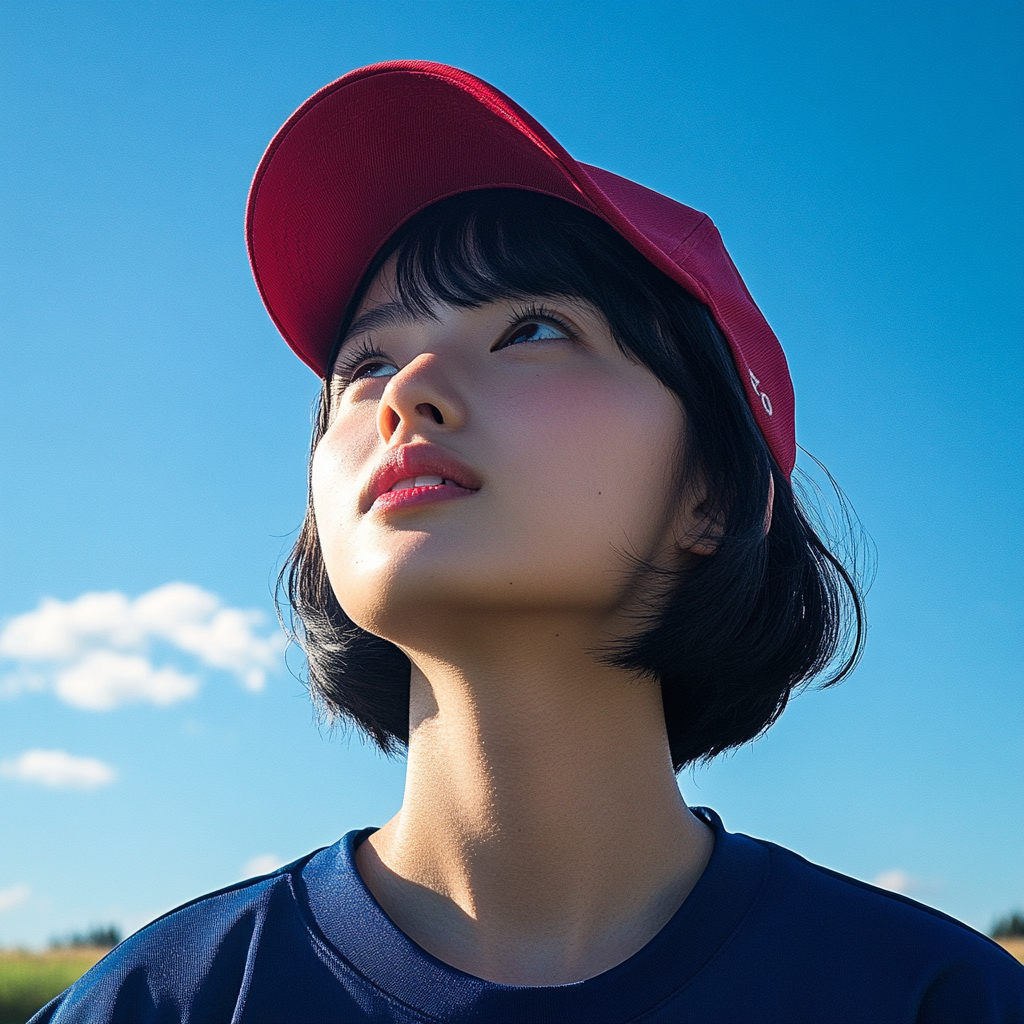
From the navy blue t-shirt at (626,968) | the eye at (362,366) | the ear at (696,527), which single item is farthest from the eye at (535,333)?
the navy blue t-shirt at (626,968)

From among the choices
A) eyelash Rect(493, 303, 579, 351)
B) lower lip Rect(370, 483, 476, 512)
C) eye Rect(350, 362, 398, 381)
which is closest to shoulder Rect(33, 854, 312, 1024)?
lower lip Rect(370, 483, 476, 512)

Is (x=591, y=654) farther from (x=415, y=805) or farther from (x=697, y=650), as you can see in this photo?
(x=415, y=805)

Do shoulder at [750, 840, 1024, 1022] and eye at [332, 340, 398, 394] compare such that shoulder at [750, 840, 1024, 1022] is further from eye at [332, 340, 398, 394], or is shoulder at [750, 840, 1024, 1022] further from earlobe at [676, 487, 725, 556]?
eye at [332, 340, 398, 394]

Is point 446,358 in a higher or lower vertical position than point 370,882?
higher

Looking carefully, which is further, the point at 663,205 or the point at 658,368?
the point at 663,205

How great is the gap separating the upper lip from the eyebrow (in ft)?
1.09

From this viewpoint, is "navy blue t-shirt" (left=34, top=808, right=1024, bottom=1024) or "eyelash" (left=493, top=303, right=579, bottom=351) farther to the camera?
"eyelash" (left=493, top=303, right=579, bottom=351)

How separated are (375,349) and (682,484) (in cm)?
63

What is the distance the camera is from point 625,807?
71.1 inches

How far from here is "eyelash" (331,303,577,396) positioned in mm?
1866

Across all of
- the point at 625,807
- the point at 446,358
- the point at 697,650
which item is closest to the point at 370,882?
the point at 625,807

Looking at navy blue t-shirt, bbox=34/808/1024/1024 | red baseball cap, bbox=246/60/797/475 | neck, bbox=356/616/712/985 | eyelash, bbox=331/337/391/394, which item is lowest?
navy blue t-shirt, bbox=34/808/1024/1024

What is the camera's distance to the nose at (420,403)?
1.72 m

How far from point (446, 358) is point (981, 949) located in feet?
4.38
